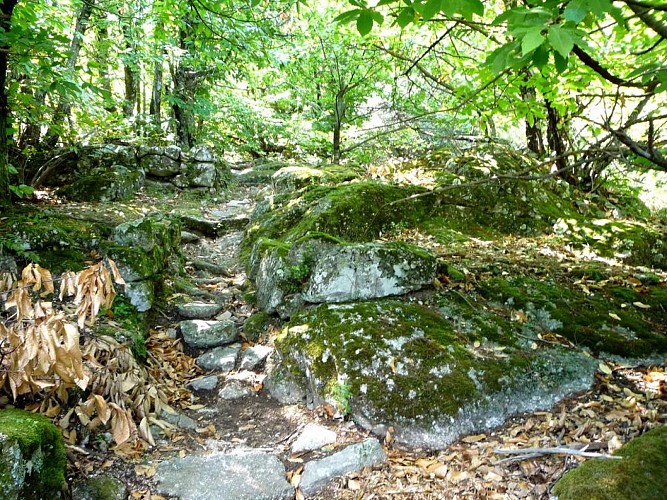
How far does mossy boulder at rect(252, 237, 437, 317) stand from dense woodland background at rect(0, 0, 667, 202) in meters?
1.43

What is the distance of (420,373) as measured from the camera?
3812mm

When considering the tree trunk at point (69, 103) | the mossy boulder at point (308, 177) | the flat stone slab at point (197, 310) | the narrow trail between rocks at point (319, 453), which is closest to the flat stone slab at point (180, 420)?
the narrow trail between rocks at point (319, 453)

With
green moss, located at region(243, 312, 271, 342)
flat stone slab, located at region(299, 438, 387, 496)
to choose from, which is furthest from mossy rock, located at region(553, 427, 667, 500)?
green moss, located at region(243, 312, 271, 342)

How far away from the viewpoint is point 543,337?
426 centimetres

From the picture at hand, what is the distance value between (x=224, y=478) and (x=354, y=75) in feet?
28.8

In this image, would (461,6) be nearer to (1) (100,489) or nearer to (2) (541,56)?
(2) (541,56)

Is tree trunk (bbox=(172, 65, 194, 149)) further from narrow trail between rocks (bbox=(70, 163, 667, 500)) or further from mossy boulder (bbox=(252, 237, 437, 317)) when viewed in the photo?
narrow trail between rocks (bbox=(70, 163, 667, 500))

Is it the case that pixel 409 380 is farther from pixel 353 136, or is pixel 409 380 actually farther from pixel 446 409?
pixel 353 136

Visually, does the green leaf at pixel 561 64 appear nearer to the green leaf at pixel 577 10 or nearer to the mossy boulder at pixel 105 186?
the green leaf at pixel 577 10

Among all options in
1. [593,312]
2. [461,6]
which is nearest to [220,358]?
[593,312]

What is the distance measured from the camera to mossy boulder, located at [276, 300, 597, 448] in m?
3.54

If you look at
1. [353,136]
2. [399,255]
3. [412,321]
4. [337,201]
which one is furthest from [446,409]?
[353,136]

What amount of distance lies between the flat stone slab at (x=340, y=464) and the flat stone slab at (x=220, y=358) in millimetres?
1908

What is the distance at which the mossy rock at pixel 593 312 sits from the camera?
4129 millimetres
